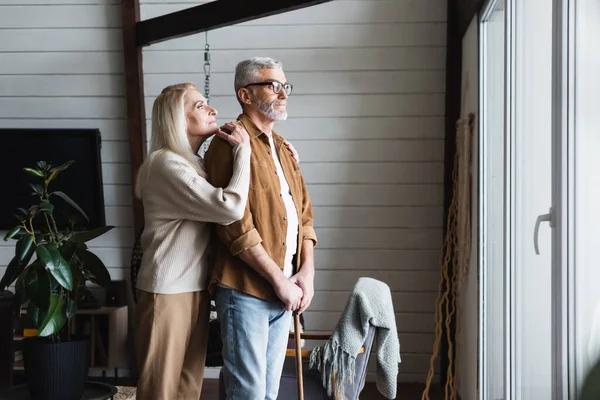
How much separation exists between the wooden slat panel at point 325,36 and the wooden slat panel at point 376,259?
1.30 metres

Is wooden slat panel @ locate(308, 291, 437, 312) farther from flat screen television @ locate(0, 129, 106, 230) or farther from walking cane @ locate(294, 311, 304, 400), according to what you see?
walking cane @ locate(294, 311, 304, 400)

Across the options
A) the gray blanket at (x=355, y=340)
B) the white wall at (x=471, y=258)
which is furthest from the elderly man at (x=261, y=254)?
the white wall at (x=471, y=258)

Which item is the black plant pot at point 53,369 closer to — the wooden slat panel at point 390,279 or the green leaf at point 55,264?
the green leaf at point 55,264

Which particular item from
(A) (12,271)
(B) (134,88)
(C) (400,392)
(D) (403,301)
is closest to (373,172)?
(D) (403,301)

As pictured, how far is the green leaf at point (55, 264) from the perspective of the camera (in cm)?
356

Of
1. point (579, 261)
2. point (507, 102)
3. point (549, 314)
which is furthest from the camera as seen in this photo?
point (507, 102)

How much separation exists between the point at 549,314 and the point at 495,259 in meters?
1.11

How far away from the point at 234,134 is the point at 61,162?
2.85 metres

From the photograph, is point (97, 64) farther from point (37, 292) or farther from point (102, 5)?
point (37, 292)

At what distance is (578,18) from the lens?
207 centimetres

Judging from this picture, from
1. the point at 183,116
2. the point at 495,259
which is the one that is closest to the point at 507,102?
the point at 495,259

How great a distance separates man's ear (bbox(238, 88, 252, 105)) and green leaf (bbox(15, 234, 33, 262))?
160 centimetres

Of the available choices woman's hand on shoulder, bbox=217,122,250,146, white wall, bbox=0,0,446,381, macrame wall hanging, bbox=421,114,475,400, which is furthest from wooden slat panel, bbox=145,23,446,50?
woman's hand on shoulder, bbox=217,122,250,146

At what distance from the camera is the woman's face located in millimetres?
2648
